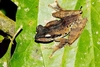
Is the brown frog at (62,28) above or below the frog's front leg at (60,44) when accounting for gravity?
above

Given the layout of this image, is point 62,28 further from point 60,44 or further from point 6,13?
point 6,13

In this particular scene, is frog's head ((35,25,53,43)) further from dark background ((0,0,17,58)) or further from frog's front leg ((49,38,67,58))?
dark background ((0,0,17,58))

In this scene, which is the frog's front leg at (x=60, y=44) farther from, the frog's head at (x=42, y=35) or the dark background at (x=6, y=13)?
the dark background at (x=6, y=13)

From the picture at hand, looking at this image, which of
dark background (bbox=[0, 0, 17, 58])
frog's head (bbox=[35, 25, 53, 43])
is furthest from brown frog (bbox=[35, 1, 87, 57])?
dark background (bbox=[0, 0, 17, 58])

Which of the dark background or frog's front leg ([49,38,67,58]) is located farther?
the dark background

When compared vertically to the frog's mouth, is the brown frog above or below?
above

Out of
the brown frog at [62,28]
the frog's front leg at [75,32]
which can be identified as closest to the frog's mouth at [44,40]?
the brown frog at [62,28]
